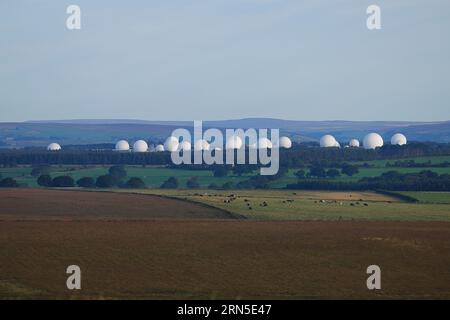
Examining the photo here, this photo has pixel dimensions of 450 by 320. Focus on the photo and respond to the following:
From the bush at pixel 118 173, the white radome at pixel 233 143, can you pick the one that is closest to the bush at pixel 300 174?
the bush at pixel 118 173

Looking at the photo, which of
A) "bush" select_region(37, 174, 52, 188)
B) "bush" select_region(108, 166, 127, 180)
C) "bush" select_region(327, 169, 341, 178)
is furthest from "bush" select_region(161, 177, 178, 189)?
"bush" select_region(327, 169, 341, 178)

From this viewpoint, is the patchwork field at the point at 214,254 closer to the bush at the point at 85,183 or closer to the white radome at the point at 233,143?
the bush at the point at 85,183

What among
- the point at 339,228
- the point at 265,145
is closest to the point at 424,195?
the point at 339,228

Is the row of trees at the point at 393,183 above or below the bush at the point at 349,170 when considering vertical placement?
below

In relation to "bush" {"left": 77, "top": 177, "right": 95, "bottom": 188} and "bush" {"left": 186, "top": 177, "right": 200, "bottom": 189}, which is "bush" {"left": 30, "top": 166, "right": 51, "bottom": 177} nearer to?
"bush" {"left": 77, "top": 177, "right": 95, "bottom": 188}

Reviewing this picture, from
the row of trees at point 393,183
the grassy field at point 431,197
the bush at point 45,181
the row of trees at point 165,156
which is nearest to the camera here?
the grassy field at point 431,197

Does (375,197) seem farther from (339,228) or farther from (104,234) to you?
(104,234)
